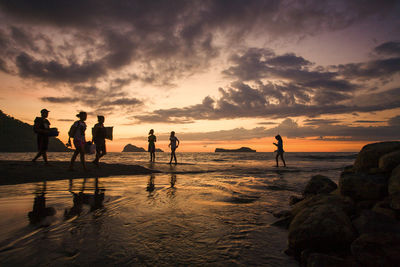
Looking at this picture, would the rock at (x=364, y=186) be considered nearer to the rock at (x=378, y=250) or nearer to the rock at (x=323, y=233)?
the rock at (x=323, y=233)

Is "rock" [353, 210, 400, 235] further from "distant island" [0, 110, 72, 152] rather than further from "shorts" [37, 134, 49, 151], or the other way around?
"distant island" [0, 110, 72, 152]

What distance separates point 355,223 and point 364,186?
130 centimetres

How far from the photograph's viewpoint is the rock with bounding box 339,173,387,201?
3.70m

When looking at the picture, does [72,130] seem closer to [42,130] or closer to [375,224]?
[42,130]

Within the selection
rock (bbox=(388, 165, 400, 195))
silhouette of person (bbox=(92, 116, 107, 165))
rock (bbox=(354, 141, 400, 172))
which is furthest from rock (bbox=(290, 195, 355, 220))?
silhouette of person (bbox=(92, 116, 107, 165))

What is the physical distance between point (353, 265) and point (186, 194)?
4.17 m

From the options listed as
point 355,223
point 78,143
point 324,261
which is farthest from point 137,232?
point 78,143

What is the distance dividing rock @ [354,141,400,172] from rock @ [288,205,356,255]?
271 centimetres

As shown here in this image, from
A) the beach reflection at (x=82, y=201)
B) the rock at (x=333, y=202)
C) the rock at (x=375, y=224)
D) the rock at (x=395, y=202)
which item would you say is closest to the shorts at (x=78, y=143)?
the beach reflection at (x=82, y=201)

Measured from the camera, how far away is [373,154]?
4.71m

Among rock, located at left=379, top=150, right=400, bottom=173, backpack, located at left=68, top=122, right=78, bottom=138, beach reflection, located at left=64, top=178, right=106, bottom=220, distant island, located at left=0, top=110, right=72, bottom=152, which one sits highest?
distant island, located at left=0, top=110, right=72, bottom=152

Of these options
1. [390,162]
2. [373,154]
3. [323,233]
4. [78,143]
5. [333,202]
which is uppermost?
[78,143]

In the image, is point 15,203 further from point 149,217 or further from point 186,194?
point 186,194

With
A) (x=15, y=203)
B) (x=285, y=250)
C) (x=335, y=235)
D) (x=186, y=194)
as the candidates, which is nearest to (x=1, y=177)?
(x=15, y=203)
